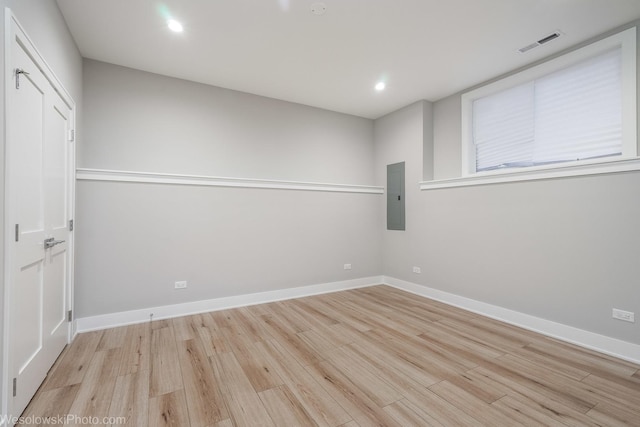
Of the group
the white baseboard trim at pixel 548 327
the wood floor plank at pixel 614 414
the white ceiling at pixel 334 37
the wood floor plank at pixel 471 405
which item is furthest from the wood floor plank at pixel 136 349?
the white baseboard trim at pixel 548 327

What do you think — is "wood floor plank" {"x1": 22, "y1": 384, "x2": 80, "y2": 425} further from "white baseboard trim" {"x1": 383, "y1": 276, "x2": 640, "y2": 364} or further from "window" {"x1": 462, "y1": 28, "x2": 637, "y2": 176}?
"window" {"x1": 462, "y1": 28, "x2": 637, "y2": 176}

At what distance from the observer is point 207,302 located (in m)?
3.39

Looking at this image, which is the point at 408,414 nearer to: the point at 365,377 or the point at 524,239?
the point at 365,377

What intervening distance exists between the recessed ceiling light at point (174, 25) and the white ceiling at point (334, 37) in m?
0.05

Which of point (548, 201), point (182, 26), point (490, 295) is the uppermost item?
point (182, 26)

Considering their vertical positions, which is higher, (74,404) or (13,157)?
(13,157)

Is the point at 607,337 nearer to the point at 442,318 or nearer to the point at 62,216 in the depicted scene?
the point at 442,318

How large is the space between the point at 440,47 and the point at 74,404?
13.7 feet

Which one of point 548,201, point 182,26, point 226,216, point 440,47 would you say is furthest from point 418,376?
point 182,26

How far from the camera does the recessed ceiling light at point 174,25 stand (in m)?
2.42

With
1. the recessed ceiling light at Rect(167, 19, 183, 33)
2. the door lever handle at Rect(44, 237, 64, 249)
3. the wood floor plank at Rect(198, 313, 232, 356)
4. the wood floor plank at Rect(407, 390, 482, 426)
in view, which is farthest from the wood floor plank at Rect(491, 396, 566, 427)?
the recessed ceiling light at Rect(167, 19, 183, 33)

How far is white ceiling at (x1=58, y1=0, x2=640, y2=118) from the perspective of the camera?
89.0 inches

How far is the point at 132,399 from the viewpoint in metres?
1.77

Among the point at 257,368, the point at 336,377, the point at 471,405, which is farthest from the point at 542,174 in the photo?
the point at 257,368
